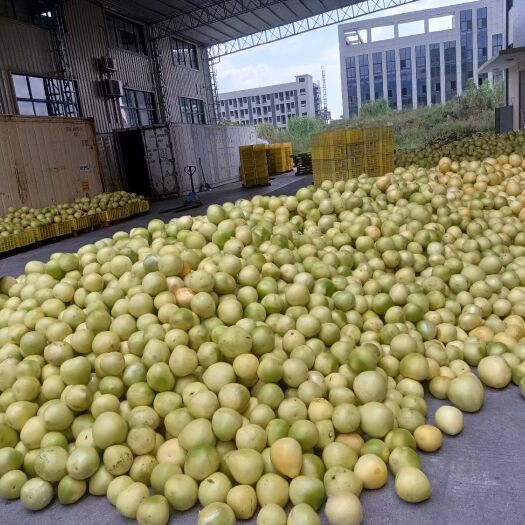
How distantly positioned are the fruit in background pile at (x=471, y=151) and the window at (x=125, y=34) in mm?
16499

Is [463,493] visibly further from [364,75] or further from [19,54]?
[364,75]

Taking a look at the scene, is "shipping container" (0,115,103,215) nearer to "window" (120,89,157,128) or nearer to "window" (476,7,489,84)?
"window" (120,89,157,128)

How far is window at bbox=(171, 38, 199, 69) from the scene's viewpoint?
1041 inches

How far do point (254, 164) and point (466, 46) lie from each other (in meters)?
83.4

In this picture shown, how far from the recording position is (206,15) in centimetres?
2453

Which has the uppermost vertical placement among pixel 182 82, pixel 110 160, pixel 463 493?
pixel 182 82

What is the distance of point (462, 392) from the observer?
9.00 feet

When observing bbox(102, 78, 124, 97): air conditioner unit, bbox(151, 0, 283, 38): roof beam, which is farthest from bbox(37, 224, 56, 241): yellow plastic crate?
bbox(151, 0, 283, 38): roof beam

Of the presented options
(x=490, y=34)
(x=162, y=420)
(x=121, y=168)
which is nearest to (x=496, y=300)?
(x=162, y=420)

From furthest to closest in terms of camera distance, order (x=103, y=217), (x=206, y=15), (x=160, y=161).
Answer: (x=206, y=15) → (x=160, y=161) → (x=103, y=217)

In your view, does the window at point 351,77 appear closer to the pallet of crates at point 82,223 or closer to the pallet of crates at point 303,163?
the pallet of crates at point 303,163

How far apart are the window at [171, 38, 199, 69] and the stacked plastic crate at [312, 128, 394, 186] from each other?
20.3m

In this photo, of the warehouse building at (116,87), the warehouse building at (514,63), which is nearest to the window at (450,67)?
the warehouse building at (514,63)

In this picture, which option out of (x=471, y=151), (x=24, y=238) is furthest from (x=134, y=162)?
(x=471, y=151)
